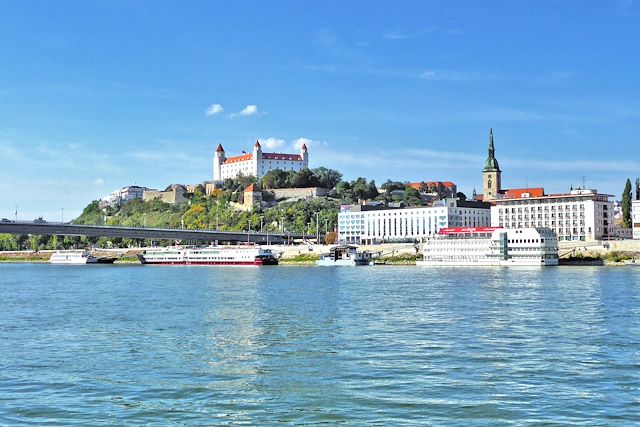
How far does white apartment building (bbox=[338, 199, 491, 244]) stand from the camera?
380 ft

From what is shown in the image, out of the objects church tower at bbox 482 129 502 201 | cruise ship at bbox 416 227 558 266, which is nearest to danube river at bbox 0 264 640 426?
cruise ship at bbox 416 227 558 266

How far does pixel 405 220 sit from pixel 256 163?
64607 mm

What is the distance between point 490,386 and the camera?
16.1m

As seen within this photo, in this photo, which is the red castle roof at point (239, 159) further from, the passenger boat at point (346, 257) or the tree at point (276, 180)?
the passenger boat at point (346, 257)

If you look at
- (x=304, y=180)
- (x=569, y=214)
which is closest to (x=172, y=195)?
(x=304, y=180)

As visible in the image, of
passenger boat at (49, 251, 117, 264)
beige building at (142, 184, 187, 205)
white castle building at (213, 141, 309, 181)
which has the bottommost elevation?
passenger boat at (49, 251, 117, 264)

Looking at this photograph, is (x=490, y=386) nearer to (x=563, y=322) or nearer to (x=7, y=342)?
(x=563, y=322)

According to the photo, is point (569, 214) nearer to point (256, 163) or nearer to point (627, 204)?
point (627, 204)

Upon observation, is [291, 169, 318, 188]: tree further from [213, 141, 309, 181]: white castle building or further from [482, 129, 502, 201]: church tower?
[482, 129, 502, 201]: church tower

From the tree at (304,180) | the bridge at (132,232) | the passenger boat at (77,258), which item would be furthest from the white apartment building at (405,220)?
the passenger boat at (77,258)

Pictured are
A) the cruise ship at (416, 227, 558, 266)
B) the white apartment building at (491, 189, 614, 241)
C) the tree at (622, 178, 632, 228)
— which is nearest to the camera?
the cruise ship at (416, 227, 558, 266)

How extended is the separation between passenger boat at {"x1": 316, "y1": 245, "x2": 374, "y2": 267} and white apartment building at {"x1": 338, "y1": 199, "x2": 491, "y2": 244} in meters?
17.4

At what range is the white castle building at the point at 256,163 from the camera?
178500 mm

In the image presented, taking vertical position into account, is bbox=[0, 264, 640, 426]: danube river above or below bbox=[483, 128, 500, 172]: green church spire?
below
